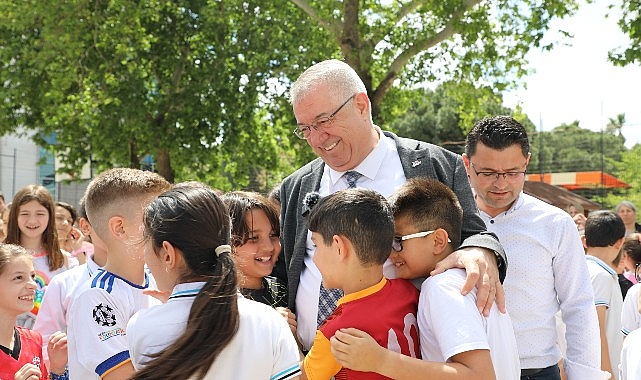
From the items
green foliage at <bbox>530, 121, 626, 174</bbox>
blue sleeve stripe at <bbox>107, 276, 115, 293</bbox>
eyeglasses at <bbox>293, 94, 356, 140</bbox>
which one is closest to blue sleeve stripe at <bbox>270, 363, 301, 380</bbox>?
blue sleeve stripe at <bbox>107, 276, 115, 293</bbox>

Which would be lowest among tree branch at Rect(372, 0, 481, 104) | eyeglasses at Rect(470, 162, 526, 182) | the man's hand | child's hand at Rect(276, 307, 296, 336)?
child's hand at Rect(276, 307, 296, 336)

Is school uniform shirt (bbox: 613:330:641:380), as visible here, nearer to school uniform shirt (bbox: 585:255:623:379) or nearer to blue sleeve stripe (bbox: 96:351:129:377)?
blue sleeve stripe (bbox: 96:351:129:377)

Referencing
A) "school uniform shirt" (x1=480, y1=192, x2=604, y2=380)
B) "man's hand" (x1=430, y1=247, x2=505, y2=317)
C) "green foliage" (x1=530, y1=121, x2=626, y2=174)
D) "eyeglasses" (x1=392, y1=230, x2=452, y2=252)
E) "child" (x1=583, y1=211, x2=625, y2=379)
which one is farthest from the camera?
"green foliage" (x1=530, y1=121, x2=626, y2=174)

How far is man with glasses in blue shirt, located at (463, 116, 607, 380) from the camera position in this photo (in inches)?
149

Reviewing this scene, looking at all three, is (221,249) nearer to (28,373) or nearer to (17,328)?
(28,373)

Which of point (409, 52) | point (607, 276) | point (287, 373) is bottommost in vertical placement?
point (607, 276)

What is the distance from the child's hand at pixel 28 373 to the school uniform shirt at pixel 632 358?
2.82 m

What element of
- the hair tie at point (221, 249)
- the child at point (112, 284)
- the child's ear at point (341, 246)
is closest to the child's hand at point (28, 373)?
the child at point (112, 284)

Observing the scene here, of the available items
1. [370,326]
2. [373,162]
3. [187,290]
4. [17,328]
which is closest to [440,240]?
[370,326]

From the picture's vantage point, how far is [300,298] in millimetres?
3555

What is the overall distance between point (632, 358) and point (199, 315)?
5.39 ft

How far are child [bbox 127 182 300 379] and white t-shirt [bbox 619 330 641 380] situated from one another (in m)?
1.26

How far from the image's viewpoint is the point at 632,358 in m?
2.93

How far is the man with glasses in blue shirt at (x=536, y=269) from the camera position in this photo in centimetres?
379
